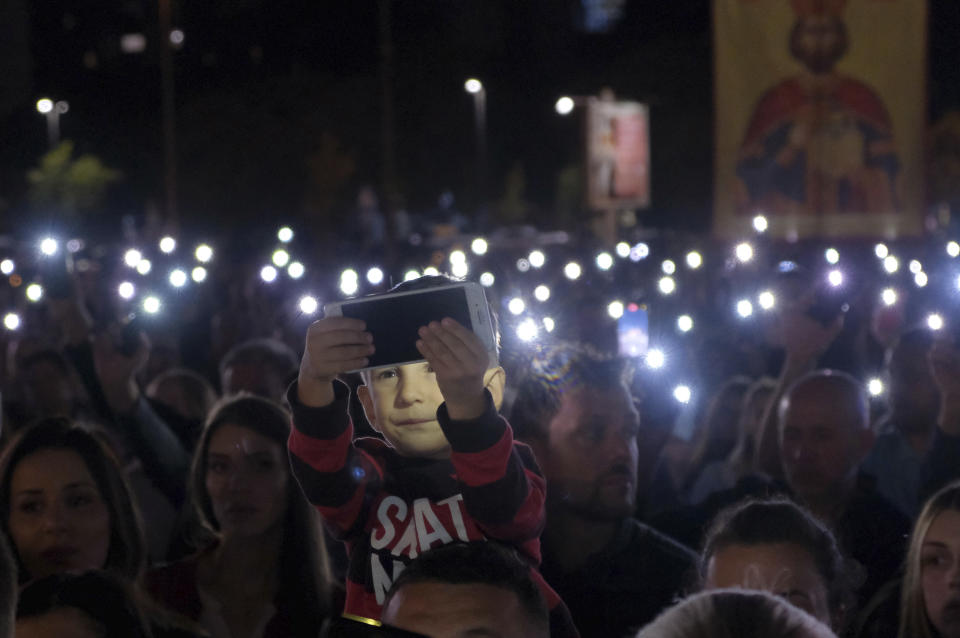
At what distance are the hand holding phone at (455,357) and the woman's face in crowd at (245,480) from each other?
1938 millimetres

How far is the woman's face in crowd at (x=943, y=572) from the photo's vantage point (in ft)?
12.1

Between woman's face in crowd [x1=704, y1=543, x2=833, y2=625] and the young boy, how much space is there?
52cm

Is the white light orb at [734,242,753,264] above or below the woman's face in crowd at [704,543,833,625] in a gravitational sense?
above

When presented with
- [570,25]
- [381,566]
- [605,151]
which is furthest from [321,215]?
[381,566]

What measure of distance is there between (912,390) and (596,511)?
2445mm

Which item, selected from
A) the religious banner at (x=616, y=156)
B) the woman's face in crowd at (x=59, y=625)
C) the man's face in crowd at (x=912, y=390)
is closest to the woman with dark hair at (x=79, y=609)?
the woman's face in crowd at (x=59, y=625)

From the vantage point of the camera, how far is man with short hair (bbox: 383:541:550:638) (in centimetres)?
233

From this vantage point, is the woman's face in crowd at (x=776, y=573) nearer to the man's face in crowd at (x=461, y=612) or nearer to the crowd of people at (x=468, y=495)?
the crowd of people at (x=468, y=495)

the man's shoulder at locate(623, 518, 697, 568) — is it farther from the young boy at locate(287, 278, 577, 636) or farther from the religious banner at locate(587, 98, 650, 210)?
the religious banner at locate(587, 98, 650, 210)

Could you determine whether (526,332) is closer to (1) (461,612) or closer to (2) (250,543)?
(2) (250,543)

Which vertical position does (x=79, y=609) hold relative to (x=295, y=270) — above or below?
below

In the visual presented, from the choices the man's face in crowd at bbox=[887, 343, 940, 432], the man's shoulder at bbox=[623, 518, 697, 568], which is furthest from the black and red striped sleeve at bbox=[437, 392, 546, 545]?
the man's face in crowd at bbox=[887, 343, 940, 432]

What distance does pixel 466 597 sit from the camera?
7.73 feet

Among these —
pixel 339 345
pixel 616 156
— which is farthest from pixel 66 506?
pixel 616 156
